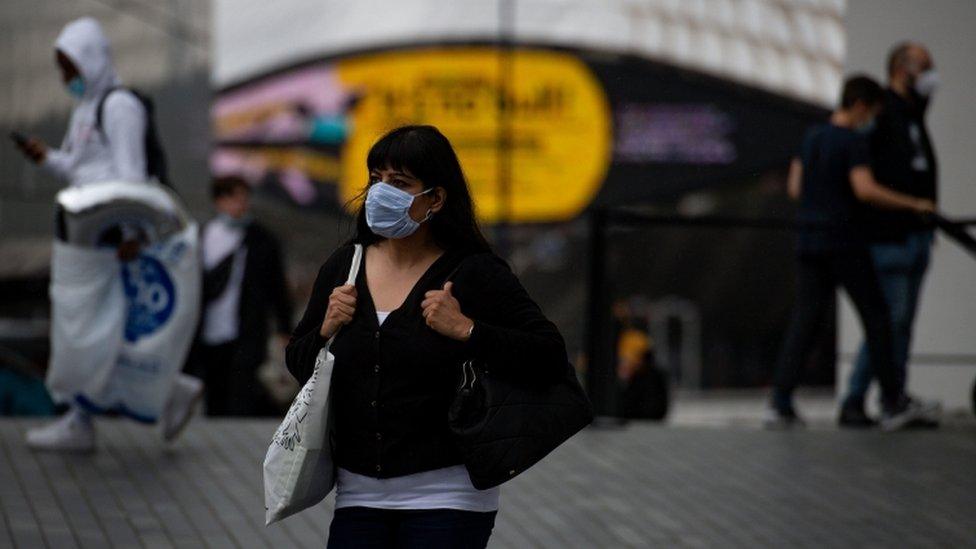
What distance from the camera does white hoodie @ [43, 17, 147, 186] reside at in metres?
→ 8.12

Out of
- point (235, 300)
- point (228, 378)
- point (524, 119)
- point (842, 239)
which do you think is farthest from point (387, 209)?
point (524, 119)

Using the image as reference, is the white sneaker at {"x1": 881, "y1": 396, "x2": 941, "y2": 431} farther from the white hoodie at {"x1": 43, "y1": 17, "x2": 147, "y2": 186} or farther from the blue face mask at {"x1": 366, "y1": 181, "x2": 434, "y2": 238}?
the blue face mask at {"x1": 366, "y1": 181, "x2": 434, "y2": 238}

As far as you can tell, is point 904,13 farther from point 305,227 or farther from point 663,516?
point 305,227

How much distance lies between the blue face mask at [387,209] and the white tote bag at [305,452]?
0.55 feet

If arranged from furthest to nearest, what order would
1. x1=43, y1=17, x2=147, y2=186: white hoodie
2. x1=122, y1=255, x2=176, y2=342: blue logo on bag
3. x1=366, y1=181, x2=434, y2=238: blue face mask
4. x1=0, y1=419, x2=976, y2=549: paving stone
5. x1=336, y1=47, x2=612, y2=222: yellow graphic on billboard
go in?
x1=336, y1=47, x2=612, y2=222: yellow graphic on billboard → x1=122, y1=255, x2=176, y2=342: blue logo on bag → x1=43, y1=17, x2=147, y2=186: white hoodie → x1=0, y1=419, x2=976, y2=549: paving stone → x1=366, y1=181, x2=434, y2=238: blue face mask

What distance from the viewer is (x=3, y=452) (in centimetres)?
824

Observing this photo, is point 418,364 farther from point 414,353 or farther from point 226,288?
point 226,288

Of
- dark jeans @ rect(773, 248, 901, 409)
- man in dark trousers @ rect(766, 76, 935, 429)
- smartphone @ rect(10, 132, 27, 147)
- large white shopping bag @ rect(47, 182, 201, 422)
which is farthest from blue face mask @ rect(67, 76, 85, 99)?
dark jeans @ rect(773, 248, 901, 409)

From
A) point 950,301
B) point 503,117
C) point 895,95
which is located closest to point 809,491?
point 895,95

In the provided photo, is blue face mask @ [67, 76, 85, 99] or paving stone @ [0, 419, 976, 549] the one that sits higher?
blue face mask @ [67, 76, 85, 99]

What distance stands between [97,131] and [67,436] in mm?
1261

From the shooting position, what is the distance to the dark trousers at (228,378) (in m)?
10.5

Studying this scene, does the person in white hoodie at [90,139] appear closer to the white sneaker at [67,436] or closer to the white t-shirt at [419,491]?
the white sneaker at [67,436]

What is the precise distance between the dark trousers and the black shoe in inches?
122
